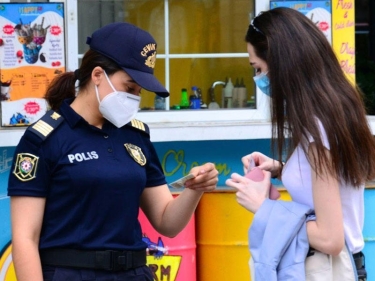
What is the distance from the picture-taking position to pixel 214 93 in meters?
5.41

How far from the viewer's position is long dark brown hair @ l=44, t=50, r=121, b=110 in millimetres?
2920

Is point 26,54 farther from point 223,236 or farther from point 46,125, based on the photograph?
point 46,125

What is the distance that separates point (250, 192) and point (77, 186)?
22.0 inches

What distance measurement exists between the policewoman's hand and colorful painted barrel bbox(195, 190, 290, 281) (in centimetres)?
181

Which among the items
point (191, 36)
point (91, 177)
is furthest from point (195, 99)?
point (91, 177)

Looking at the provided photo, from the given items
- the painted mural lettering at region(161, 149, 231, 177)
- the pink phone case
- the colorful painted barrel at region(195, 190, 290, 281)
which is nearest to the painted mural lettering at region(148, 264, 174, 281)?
the colorful painted barrel at region(195, 190, 290, 281)

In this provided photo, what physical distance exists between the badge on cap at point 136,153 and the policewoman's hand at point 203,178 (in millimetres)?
175

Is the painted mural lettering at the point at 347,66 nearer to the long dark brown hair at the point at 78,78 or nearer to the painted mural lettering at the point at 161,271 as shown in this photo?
the painted mural lettering at the point at 161,271

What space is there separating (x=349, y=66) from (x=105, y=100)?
107 inches

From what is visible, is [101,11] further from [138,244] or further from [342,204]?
Answer: [342,204]

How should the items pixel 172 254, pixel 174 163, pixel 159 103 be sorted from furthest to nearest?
pixel 159 103, pixel 174 163, pixel 172 254

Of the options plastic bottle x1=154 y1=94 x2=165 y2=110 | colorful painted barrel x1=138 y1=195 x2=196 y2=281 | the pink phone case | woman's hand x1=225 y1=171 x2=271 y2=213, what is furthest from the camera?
plastic bottle x1=154 y1=94 x2=165 y2=110

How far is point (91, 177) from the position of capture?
111 inches

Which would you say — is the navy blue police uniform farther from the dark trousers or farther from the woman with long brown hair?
the woman with long brown hair
